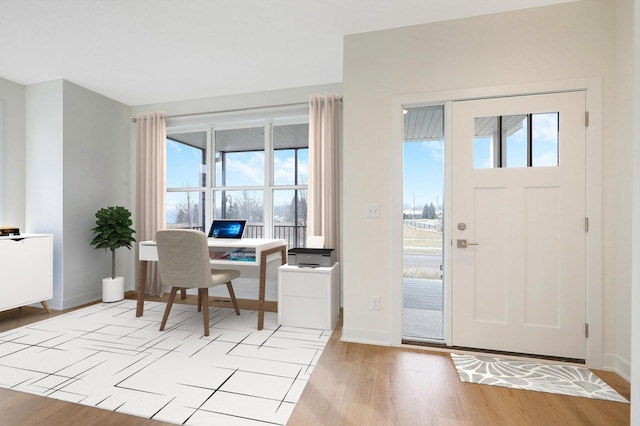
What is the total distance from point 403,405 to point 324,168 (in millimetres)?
2331

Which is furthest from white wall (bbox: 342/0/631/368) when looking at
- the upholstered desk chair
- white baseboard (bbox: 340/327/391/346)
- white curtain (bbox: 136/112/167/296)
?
white curtain (bbox: 136/112/167/296)

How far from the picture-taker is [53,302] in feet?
11.0

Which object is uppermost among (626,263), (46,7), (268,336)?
(46,7)

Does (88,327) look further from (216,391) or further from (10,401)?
(216,391)

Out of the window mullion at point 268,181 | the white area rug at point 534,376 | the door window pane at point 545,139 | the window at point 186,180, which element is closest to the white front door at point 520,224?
the door window pane at point 545,139

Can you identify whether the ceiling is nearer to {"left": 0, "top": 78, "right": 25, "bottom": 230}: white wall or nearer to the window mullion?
{"left": 0, "top": 78, "right": 25, "bottom": 230}: white wall

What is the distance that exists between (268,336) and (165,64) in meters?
2.89

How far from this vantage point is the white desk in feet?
9.29

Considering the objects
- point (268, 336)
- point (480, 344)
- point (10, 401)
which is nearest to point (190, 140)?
point (268, 336)

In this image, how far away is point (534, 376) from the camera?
1928mm

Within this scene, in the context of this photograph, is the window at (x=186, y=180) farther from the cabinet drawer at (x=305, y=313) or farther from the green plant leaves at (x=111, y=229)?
the cabinet drawer at (x=305, y=313)

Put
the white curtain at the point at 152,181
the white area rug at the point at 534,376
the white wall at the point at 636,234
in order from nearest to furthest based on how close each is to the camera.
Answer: the white wall at the point at 636,234
the white area rug at the point at 534,376
the white curtain at the point at 152,181

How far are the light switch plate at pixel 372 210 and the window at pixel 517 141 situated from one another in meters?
0.82

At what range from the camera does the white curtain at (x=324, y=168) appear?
3289 mm
